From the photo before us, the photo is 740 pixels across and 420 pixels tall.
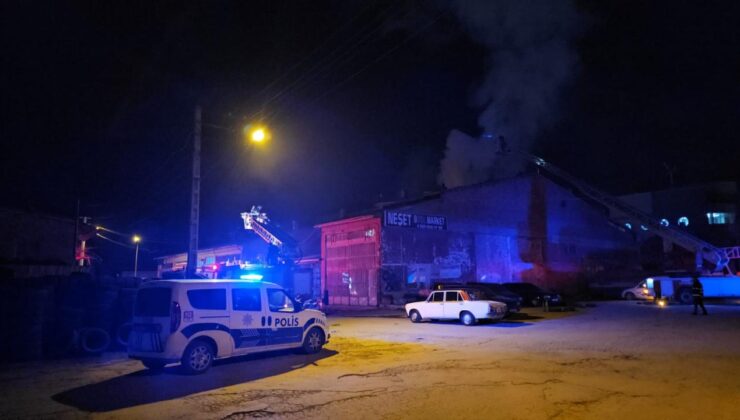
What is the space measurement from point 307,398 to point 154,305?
14.4ft

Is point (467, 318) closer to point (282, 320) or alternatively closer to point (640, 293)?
point (282, 320)

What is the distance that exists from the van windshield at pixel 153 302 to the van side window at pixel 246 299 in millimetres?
1464

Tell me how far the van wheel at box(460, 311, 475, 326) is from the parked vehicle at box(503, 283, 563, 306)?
10.9 metres

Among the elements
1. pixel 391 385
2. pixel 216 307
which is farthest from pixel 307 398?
pixel 216 307

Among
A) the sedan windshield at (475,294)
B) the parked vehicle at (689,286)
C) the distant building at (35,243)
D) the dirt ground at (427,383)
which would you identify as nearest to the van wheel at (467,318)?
the sedan windshield at (475,294)

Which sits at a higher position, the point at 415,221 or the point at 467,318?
the point at 415,221

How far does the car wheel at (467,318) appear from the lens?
19.2 m

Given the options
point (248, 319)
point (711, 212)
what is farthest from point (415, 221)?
point (711, 212)

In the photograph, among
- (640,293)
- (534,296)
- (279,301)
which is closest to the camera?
(279,301)

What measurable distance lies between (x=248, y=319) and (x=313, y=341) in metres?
2.14

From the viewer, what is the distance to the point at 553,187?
4303 cm

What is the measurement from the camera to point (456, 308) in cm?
1977

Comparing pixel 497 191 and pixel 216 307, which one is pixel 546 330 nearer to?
pixel 216 307

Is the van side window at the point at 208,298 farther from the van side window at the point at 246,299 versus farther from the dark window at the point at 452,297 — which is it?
the dark window at the point at 452,297
